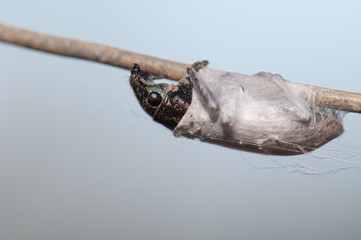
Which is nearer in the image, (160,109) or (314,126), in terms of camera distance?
(314,126)

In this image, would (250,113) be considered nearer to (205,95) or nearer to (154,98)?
(205,95)

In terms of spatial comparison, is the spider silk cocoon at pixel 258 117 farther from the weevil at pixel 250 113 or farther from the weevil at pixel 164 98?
the weevil at pixel 164 98

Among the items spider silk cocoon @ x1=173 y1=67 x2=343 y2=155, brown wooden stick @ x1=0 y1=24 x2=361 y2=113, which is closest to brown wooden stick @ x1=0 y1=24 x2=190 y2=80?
brown wooden stick @ x1=0 y1=24 x2=361 y2=113

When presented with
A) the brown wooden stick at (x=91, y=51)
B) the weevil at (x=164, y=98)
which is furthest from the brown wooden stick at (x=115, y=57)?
the weevil at (x=164, y=98)

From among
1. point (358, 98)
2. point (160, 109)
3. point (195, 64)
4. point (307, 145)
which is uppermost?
point (358, 98)

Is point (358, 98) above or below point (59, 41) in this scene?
above

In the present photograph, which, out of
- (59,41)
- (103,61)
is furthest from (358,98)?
(59,41)

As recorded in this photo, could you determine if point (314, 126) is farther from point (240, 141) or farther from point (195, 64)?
point (195, 64)
